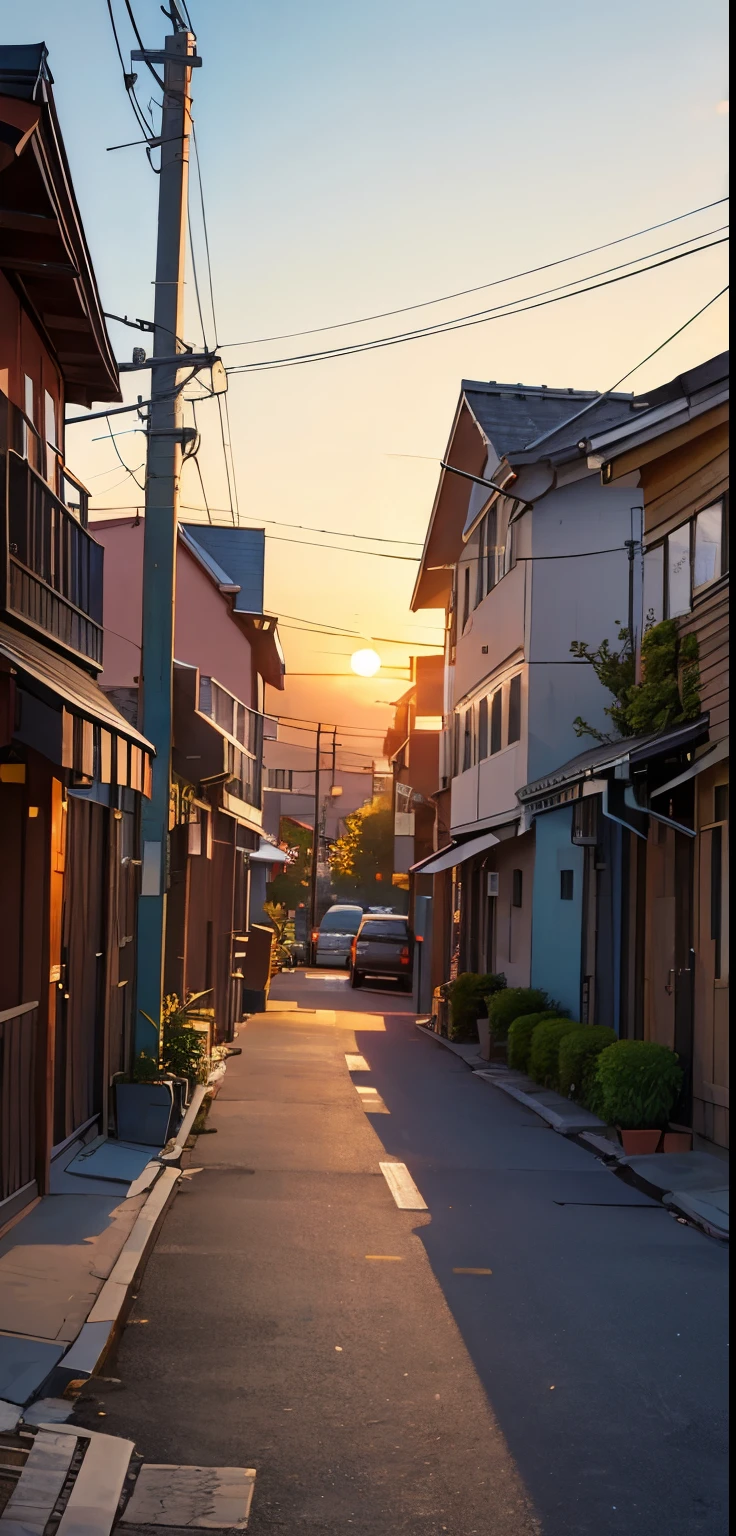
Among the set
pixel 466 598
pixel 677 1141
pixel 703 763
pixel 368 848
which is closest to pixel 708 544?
pixel 703 763

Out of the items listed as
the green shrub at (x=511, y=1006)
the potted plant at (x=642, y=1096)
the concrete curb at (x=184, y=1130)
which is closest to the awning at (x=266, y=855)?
the green shrub at (x=511, y=1006)

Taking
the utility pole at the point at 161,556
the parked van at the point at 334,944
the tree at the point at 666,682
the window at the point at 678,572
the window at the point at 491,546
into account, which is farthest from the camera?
the parked van at the point at 334,944

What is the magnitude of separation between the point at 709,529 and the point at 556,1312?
834 cm

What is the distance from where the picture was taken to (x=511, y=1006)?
870 inches

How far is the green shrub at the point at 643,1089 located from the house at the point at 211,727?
5.14 metres

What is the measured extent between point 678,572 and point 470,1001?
13149mm

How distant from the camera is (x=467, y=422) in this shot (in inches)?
1097

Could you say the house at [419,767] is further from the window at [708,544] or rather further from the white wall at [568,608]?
the window at [708,544]

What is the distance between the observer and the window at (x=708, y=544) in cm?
1367

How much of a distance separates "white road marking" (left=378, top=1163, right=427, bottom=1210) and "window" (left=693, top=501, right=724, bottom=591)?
596cm

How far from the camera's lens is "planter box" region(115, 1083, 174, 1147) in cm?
1249

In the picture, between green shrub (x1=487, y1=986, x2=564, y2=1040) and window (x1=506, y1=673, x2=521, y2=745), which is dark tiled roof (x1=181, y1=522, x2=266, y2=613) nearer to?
window (x1=506, y1=673, x2=521, y2=745)

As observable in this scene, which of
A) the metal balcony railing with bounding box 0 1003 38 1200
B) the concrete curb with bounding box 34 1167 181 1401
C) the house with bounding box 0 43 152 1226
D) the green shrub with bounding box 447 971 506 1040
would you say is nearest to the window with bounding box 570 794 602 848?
the house with bounding box 0 43 152 1226

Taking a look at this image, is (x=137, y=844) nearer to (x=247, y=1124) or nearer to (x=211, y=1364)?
(x=247, y=1124)
